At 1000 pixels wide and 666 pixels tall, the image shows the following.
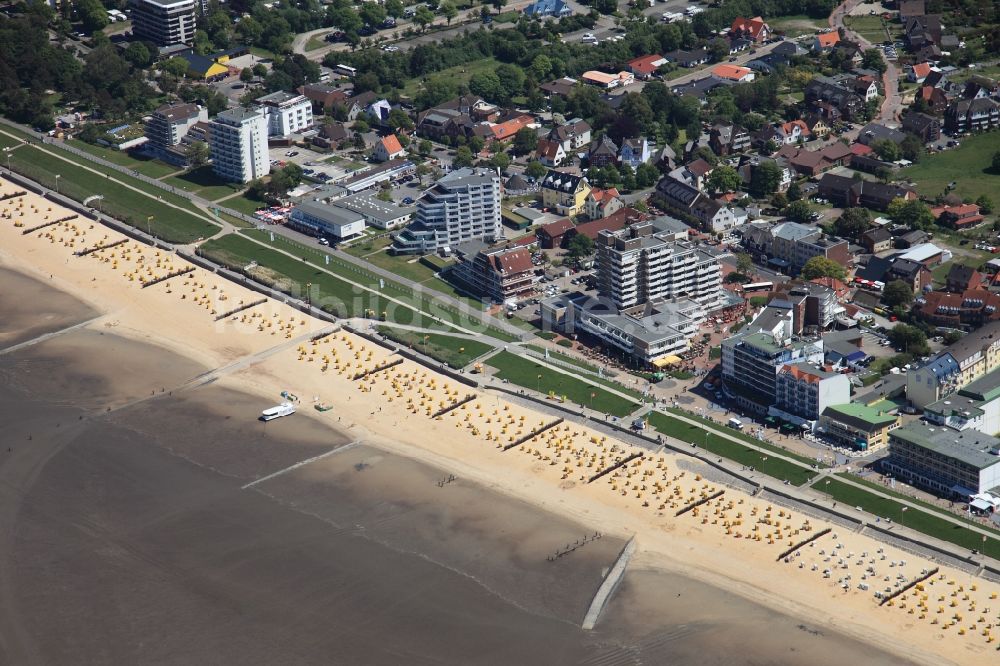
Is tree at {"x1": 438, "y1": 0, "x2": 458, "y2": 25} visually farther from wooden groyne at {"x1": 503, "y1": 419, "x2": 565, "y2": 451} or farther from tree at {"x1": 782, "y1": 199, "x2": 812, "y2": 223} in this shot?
wooden groyne at {"x1": 503, "y1": 419, "x2": 565, "y2": 451}

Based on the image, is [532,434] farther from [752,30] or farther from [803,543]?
[752,30]

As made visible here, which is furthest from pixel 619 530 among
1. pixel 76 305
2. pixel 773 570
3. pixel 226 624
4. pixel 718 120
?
pixel 718 120

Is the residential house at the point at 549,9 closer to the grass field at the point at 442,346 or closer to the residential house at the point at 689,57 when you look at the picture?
the residential house at the point at 689,57

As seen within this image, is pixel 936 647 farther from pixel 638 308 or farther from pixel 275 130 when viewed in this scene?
pixel 275 130

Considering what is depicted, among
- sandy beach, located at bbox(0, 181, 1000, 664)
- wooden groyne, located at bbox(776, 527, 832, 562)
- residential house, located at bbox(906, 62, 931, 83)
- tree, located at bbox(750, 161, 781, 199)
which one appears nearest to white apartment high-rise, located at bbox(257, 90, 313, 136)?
sandy beach, located at bbox(0, 181, 1000, 664)

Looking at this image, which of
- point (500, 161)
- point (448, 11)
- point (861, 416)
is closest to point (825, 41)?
point (448, 11)

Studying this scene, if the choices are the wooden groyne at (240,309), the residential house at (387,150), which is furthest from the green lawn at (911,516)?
the residential house at (387,150)
